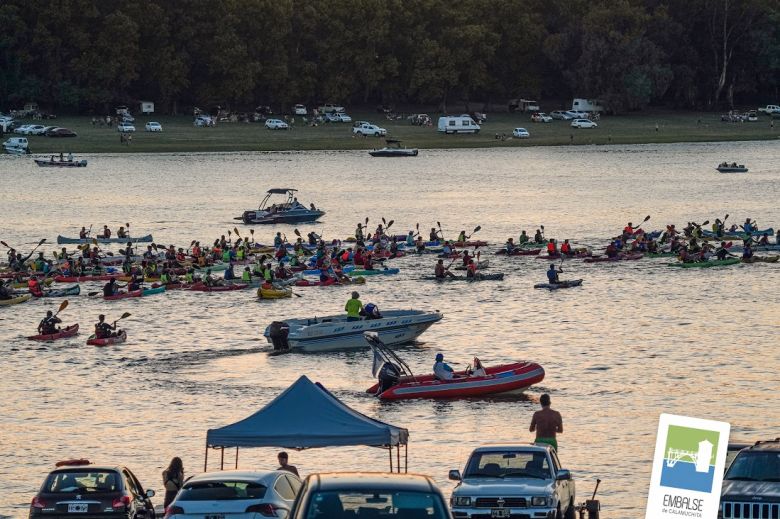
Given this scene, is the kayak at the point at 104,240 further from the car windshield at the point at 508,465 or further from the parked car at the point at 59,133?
the parked car at the point at 59,133

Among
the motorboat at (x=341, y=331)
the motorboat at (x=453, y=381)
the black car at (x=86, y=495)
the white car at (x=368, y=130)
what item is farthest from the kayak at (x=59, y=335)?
the white car at (x=368, y=130)

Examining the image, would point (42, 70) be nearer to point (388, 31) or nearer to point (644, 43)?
point (388, 31)

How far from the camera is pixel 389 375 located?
151 ft

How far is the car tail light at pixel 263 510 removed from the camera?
2181cm

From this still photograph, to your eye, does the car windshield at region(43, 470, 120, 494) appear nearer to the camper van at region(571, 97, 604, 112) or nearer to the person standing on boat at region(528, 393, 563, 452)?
the person standing on boat at region(528, 393, 563, 452)

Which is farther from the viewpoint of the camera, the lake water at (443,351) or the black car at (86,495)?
the lake water at (443,351)

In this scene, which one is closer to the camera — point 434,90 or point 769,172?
point 769,172

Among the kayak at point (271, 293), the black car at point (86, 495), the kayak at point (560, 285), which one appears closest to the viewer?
the black car at point (86, 495)

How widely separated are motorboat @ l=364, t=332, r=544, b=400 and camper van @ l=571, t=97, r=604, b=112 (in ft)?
472

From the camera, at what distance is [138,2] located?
575ft

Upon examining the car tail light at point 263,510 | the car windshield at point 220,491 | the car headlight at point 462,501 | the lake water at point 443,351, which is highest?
the car windshield at point 220,491

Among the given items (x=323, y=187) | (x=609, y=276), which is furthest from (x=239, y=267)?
(x=323, y=187)

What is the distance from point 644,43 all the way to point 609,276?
106460 mm

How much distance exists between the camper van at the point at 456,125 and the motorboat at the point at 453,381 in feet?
430
